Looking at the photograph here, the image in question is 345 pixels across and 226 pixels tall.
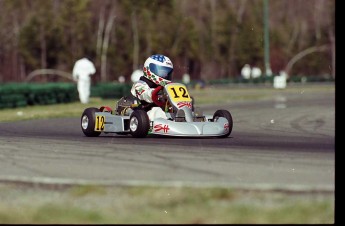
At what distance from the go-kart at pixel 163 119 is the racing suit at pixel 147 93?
3.8 inches

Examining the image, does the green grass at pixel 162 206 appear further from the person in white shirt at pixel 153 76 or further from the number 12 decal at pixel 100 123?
the number 12 decal at pixel 100 123

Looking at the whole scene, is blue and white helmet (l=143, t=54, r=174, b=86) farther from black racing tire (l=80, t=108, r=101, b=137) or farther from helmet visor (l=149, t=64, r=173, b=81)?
black racing tire (l=80, t=108, r=101, b=137)

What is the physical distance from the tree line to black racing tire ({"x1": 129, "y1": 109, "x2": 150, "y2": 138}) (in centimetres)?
4315

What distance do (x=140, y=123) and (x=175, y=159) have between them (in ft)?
11.3

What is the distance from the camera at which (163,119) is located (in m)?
14.1

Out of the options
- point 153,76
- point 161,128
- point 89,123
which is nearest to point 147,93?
point 153,76

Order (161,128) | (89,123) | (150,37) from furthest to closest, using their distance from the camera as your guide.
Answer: (150,37)
(89,123)
(161,128)

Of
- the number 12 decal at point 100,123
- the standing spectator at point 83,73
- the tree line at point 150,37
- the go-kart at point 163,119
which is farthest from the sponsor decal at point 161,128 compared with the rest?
the tree line at point 150,37

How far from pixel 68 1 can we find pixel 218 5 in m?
28.8

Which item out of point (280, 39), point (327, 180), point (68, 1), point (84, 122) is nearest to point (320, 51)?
point (280, 39)

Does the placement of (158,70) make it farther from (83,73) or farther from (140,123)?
(83,73)

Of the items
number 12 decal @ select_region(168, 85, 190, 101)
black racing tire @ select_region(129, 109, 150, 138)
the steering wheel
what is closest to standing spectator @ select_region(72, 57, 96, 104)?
the steering wheel

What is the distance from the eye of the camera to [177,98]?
14312 mm

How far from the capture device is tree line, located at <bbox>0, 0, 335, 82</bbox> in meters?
68.2
